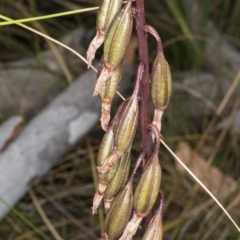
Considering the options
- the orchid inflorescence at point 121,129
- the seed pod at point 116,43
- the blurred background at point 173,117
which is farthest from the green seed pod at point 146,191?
the blurred background at point 173,117

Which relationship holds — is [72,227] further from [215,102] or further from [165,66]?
[165,66]

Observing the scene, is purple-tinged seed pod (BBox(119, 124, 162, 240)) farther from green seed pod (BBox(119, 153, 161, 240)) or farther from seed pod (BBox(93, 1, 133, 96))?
seed pod (BBox(93, 1, 133, 96))

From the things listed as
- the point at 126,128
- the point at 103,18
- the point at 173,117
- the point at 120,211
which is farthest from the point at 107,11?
the point at 173,117

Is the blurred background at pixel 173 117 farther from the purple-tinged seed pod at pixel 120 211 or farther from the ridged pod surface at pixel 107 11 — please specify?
the ridged pod surface at pixel 107 11

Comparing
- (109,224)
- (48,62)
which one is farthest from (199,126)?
(109,224)

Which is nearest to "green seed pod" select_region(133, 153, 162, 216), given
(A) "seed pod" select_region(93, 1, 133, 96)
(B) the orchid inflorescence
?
(B) the orchid inflorescence

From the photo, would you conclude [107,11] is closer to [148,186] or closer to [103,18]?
[103,18]

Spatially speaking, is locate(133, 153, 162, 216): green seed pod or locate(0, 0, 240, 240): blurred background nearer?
locate(133, 153, 162, 216): green seed pod
